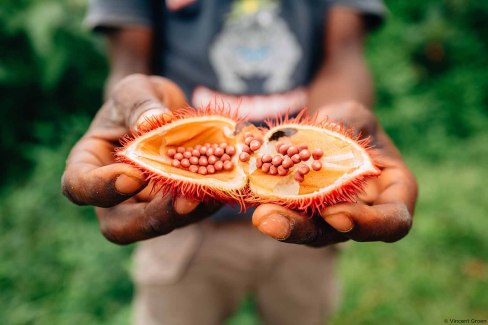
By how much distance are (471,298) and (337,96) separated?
1.91m

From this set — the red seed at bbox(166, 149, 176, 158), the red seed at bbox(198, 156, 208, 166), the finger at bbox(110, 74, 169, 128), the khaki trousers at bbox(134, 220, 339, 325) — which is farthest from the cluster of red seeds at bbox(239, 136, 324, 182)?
the khaki trousers at bbox(134, 220, 339, 325)

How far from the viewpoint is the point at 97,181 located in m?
1.23

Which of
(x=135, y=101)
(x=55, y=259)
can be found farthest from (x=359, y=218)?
(x=55, y=259)

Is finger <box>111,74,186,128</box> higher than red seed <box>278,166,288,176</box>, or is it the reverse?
finger <box>111,74,186,128</box>

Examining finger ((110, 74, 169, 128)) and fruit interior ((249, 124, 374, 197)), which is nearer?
finger ((110, 74, 169, 128))

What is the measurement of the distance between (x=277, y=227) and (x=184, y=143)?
585 mm

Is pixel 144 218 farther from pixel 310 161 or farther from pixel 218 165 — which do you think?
pixel 310 161

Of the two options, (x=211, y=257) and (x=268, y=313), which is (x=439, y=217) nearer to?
(x=268, y=313)

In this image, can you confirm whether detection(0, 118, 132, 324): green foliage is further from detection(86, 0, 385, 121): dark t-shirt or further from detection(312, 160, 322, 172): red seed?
detection(312, 160, 322, 172): red seed

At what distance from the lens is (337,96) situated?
Answer: 7.35 ft

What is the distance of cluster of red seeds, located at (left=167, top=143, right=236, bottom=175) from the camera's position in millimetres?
1537

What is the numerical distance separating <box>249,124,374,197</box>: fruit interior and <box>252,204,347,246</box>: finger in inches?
7.0

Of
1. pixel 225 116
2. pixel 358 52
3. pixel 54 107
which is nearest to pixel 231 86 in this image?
pixel 225 116

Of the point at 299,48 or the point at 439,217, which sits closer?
the point at 299,48
